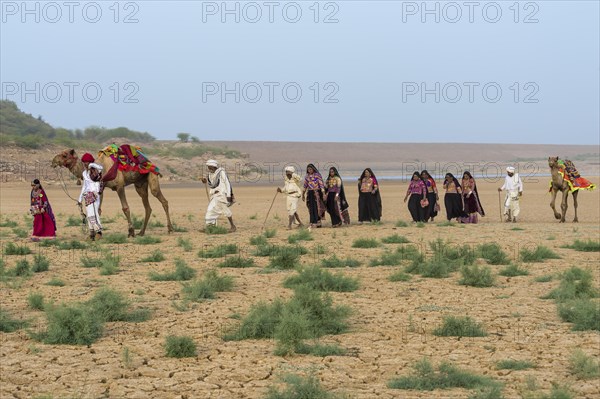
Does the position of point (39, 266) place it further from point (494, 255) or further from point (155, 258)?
point (494, 255)

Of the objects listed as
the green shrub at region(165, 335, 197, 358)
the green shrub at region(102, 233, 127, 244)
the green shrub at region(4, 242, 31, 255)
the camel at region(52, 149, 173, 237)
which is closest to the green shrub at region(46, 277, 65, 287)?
the green shrub at region(4, 242, 31, 255)

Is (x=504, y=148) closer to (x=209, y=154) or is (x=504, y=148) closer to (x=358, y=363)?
(x=209, y=154)

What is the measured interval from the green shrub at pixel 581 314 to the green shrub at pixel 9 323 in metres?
5.55

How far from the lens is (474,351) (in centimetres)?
750

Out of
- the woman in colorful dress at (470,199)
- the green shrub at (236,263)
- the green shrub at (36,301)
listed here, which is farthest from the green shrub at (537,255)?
the green shrub at (36,301)

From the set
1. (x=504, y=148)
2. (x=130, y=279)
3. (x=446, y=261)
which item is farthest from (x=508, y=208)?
(x=504, y=148)

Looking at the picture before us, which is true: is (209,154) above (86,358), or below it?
above

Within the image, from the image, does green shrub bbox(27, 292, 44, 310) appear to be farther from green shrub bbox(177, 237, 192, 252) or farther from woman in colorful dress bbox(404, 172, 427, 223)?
woman in colorful dress bbox(404, 172, 427, 223)

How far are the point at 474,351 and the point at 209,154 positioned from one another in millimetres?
57104

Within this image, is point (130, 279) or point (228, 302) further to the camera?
point (130, 279)

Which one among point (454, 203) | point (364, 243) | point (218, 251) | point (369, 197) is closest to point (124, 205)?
point (218, 251)

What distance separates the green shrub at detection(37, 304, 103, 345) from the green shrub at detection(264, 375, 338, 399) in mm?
2511

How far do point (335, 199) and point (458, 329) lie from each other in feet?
37.9

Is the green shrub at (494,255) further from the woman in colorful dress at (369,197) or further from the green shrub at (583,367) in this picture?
the green shrub at (583,367)
